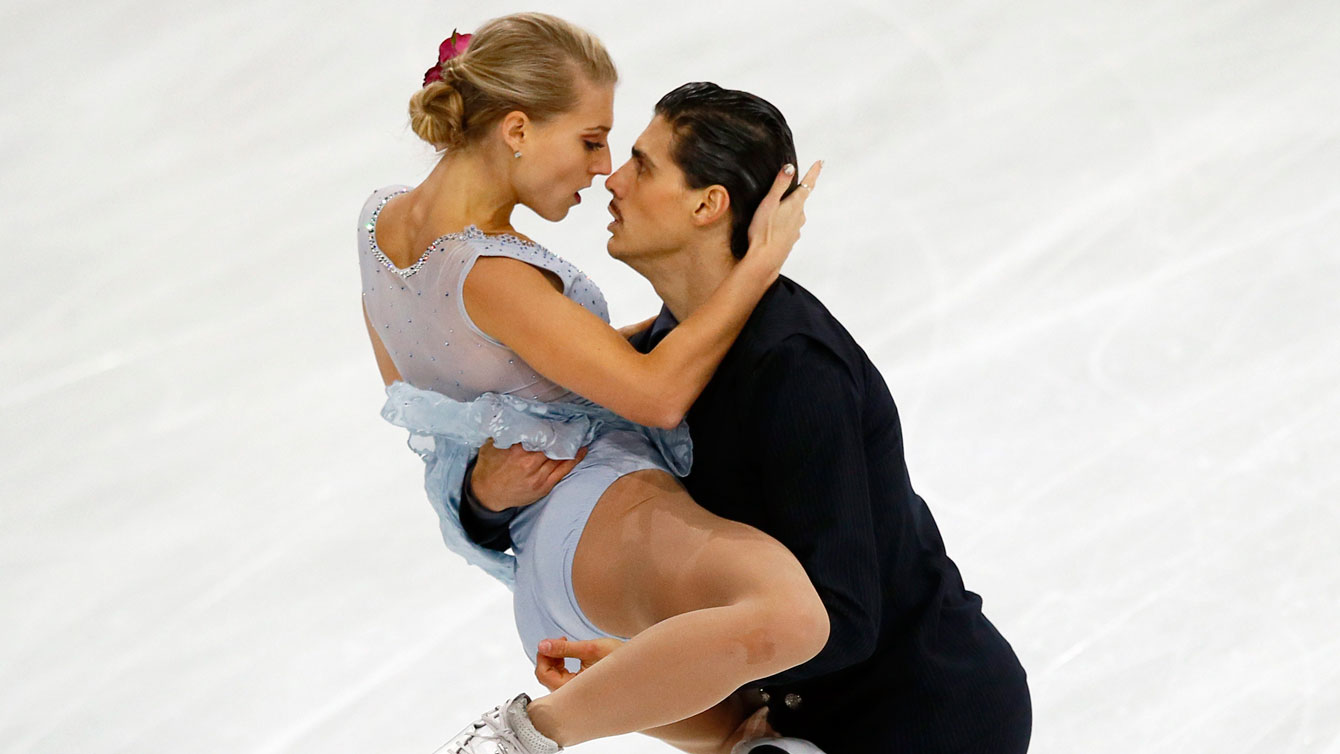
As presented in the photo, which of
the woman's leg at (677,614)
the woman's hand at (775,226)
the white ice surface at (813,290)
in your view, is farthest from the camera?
the white ice surface at (813,290)

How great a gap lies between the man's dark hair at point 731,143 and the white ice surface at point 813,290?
4.84 ft

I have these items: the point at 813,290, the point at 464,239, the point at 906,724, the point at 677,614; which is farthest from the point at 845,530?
the point at 813,290

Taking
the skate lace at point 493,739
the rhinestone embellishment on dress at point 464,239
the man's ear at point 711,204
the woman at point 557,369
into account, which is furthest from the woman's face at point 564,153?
the skate lace at point 493,739

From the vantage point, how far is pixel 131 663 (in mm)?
3488

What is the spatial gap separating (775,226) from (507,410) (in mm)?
503

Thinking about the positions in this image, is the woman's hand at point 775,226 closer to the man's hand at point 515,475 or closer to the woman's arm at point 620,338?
the woman's arm at point 620,338

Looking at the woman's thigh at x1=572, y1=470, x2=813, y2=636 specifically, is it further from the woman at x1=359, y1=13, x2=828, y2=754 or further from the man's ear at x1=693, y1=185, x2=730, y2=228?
the man's ear at x1=693, y1=185, x2=730, y2=228

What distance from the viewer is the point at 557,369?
210cm

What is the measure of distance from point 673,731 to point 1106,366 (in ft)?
7.13

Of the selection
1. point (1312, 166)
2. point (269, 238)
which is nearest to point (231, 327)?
point (269, 238)

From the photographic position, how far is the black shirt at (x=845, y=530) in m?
1.99

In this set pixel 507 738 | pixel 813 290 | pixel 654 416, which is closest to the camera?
pixel 507 738

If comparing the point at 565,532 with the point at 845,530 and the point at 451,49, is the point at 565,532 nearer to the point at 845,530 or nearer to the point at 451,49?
the point at 845,530

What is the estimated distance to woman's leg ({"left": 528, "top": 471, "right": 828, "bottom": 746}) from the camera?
1860 millimetres
